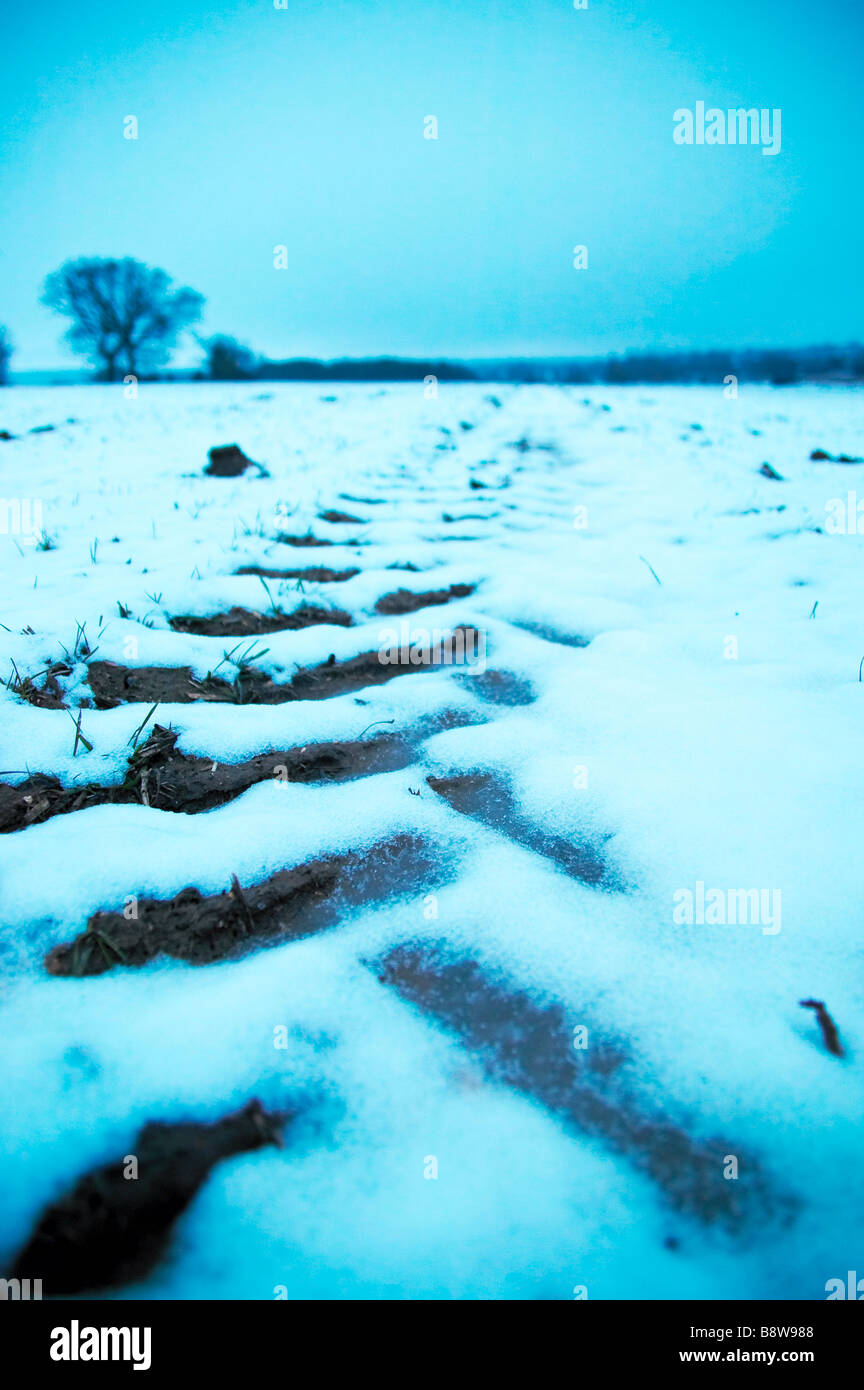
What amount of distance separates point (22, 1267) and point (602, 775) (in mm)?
1438

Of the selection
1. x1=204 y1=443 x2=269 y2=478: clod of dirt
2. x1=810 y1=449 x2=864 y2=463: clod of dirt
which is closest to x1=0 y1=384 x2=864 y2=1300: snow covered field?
x1=204 y1=443 x2=269 y2=478: clod of dirt

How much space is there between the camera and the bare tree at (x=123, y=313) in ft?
91.6

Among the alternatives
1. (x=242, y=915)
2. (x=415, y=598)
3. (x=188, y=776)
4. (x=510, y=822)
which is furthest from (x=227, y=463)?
(x=242, y=915)

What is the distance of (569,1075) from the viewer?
1.07m

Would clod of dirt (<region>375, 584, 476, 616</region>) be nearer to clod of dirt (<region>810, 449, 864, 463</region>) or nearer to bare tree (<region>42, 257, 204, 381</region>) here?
clod of dirt (<region>810, 449, 864, 463</region>)

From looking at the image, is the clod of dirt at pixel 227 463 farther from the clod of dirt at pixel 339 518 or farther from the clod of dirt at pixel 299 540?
the clod of dirt at pixel 299 540

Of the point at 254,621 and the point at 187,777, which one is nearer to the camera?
the point at 187,777

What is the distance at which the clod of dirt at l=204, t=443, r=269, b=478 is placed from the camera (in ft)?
19.5

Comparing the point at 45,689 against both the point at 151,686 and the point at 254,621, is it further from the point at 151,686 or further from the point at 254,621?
the point at 254,621

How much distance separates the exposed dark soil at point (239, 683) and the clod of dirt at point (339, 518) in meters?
2.18

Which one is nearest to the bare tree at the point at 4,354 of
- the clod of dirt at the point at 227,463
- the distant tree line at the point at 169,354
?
the distant tree line at the point at 169,354

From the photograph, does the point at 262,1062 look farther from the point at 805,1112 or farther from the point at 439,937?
the point at 805,1112

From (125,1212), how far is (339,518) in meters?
4.23

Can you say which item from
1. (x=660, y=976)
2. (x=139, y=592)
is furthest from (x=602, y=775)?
(x=139, y=592)
